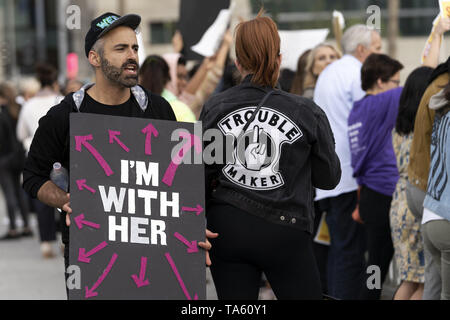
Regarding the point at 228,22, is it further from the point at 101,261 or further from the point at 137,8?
the point at 137,8

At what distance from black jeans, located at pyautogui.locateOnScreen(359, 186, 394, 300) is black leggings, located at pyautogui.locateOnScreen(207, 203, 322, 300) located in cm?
246

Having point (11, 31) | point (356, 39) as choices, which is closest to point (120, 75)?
point (356, 39)

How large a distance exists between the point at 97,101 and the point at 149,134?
0.42 m

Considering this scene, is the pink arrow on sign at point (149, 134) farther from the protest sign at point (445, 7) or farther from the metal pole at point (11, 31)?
the metal pole at point (11, 31)

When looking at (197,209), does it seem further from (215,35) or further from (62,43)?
(62,43)

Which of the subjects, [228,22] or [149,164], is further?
[228,22]

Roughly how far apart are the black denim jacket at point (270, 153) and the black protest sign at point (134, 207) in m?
0.27

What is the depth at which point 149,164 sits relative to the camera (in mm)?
3621

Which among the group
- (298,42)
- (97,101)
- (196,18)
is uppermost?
(97,101)

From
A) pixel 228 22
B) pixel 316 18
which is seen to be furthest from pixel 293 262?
pixel 316 18

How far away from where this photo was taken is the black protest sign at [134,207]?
3592 millimetres

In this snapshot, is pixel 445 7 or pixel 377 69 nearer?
pixel 445 7

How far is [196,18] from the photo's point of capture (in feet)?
27.1
